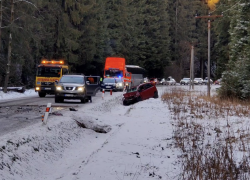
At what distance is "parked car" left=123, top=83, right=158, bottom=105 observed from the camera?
2850cm

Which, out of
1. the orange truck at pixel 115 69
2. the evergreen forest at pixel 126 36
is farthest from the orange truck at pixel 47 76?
the orange truck at pixel 115 69

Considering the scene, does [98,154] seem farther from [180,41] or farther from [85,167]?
[180,41]

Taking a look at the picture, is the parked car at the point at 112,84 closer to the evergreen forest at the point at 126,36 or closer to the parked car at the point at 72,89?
the evergreen forest at the point at 126,36

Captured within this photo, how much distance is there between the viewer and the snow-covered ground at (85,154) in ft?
24.5

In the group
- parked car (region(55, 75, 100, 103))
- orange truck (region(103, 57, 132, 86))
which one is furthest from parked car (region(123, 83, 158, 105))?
orange truck (region(103, 57, 132, 86))

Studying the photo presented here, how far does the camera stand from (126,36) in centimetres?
7262

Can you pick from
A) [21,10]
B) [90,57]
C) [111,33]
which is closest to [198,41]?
[111,33]

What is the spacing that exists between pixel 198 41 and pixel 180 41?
6.96 meters

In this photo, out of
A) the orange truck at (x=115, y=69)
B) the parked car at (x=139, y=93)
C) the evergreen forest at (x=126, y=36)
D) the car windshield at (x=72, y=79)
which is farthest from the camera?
the orange truck at (x=115, y=69)

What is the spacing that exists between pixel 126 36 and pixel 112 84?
27420 mm

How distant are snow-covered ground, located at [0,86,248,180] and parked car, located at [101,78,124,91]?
33.3 metres

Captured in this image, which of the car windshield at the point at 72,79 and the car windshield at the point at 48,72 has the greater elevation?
the car windshield at the point at 48,72

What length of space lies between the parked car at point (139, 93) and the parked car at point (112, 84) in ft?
51.7

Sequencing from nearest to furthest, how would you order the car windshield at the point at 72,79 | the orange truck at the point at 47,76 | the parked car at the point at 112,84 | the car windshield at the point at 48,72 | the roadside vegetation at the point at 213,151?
the roadside vegetation at the point at 213,151 < the car windshield at the point at 72,79 < the orange truck at the point at 47,76 < the car windshield at the point at 48,72 < the parked car at the point at 112,84
